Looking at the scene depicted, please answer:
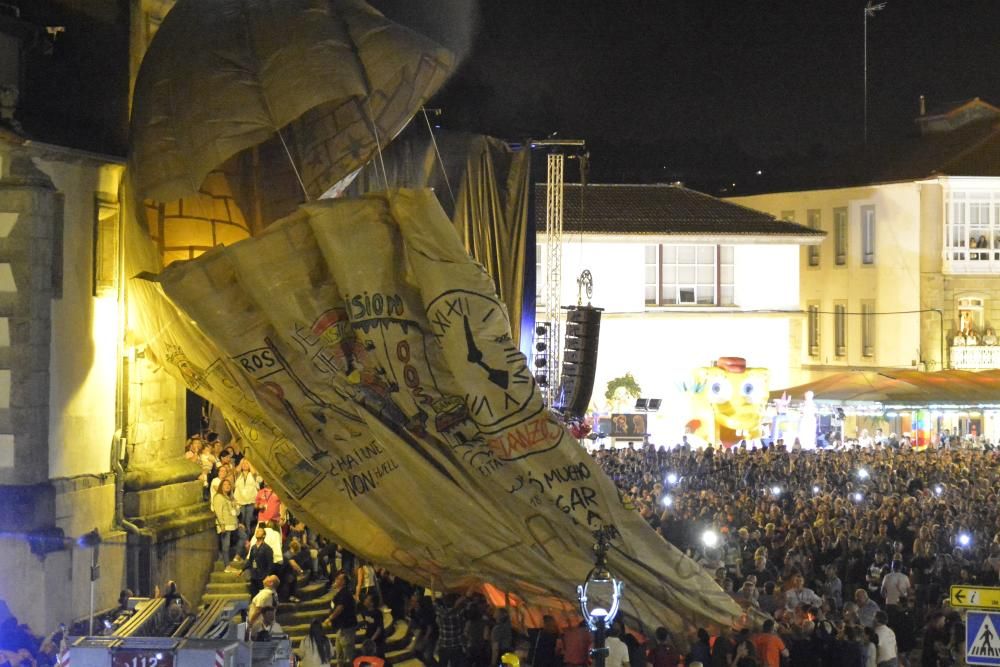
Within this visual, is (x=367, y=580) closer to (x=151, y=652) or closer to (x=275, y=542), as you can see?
(x=275, y=542)

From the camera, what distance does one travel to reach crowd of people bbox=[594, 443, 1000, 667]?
13.6 m

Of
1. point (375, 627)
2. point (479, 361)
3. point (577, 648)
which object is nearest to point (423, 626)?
point (375, 627)

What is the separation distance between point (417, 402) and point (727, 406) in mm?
24857

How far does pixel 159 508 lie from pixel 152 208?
10.7ft

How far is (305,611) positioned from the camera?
54.6ft

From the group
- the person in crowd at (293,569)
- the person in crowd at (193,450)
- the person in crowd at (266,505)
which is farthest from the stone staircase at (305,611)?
the person in crowd at (193,450)

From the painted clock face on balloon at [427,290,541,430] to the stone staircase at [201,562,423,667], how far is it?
9.45 ft

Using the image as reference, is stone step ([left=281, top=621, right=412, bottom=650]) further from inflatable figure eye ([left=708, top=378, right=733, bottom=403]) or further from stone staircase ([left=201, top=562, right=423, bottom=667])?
inflatable figure eye ([left=708, top=378, right=733, bottom=403])

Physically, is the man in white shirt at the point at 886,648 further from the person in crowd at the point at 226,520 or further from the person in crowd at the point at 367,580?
the person in crowd at the point at 226,520

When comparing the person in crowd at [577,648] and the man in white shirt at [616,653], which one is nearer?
the man in white shirt at [616,653]

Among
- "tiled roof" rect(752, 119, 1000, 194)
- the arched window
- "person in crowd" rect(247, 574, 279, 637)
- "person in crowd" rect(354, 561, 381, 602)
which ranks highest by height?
"tiled roof" rect(752, 119, 1000, 194)

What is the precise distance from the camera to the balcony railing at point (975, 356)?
45281 millimetres

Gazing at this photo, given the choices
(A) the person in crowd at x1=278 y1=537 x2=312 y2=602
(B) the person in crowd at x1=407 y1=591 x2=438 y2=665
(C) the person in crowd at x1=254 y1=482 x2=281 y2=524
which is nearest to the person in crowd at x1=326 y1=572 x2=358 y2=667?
(B) the person in crowd at x1=407 y1=591 x2=438 y2=665

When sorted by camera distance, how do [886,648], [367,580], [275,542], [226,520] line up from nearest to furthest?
[886,648]
[367,580]
[275,542]
[226,520]
